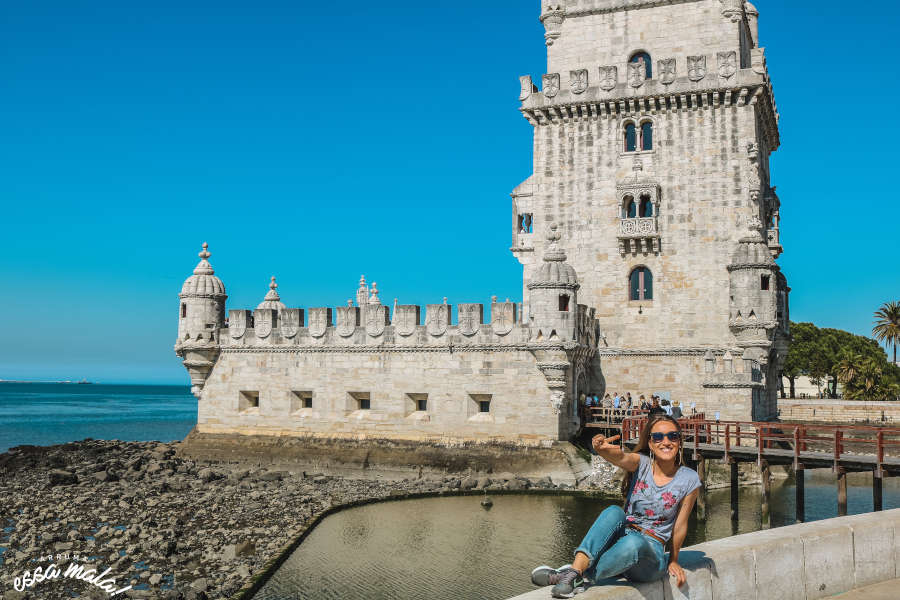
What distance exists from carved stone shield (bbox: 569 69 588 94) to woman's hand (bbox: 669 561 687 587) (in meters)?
Answer: 26.4

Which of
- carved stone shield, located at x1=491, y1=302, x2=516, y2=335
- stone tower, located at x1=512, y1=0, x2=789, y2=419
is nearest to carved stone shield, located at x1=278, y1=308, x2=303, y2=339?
carved stone shield, located at x1=491, y1=302, x2=516, y2=335

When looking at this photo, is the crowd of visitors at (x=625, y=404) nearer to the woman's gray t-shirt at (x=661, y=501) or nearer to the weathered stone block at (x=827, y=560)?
the weathered stone block at (x=827, y=560)

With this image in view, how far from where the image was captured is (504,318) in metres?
27.2

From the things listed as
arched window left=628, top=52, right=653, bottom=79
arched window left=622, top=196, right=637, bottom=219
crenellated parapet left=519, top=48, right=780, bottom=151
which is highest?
arched window left=628, top=52, right=653, bottom=79

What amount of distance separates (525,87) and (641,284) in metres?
8.88

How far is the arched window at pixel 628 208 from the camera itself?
3000 centimetres

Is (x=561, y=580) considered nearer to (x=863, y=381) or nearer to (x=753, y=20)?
(x=753, y=20)

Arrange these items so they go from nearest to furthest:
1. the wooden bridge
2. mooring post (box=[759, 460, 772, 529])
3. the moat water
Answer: the moat water < the wooden bridge < mooring post (box=[759, 460, 772, 529])

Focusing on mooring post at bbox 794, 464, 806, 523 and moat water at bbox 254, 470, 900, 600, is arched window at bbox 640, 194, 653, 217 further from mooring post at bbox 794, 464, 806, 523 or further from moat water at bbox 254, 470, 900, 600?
mooring post at bbox 794, 464, 806, 523

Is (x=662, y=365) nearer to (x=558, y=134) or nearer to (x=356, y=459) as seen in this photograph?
(x=558, y=134)

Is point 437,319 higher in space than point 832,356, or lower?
higher

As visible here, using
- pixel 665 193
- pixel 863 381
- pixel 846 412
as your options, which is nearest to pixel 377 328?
pixel 665 193

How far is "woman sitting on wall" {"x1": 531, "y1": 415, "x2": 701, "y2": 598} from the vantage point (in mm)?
5926

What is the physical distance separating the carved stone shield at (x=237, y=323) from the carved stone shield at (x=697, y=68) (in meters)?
19.0
